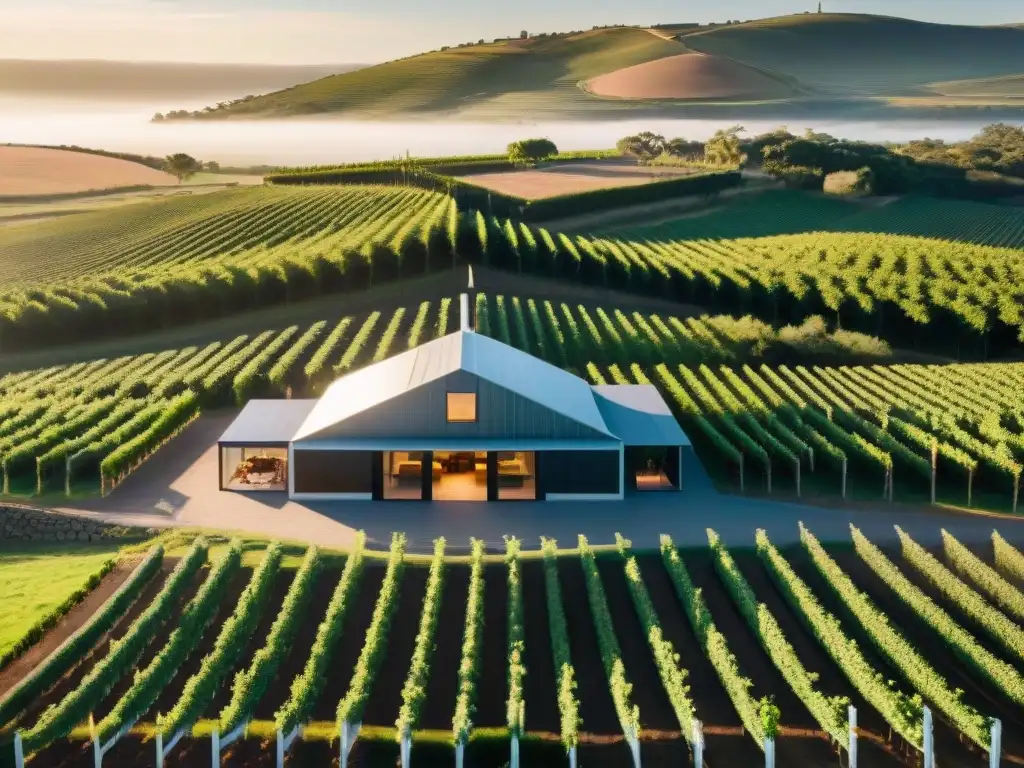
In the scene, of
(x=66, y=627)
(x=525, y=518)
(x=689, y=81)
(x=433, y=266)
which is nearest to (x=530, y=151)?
(x=433, y=266)

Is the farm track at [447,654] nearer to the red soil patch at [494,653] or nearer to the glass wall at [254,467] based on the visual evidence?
the red soil patch at [494,653]

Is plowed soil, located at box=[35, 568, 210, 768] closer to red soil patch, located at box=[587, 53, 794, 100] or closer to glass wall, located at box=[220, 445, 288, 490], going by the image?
glass wall, located at box=[220, 445, 288, 490]

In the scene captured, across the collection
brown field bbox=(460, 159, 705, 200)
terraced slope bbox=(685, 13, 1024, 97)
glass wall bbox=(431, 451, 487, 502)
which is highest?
terraced slope bbox=(685, 13, 1024, 97)

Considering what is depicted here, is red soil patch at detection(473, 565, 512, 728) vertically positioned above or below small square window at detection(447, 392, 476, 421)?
below

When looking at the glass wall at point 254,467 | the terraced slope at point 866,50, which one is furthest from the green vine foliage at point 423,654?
the terraced slope at point 866,50

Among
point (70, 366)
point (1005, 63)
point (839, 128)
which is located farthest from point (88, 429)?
point (1005, 63)

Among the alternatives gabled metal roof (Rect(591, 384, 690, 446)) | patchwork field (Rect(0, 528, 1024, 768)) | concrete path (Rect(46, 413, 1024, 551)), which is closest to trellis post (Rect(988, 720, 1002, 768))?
patchwork field (Rect(0, 528, 1024, 768))

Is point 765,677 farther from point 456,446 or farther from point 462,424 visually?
point 462,424
